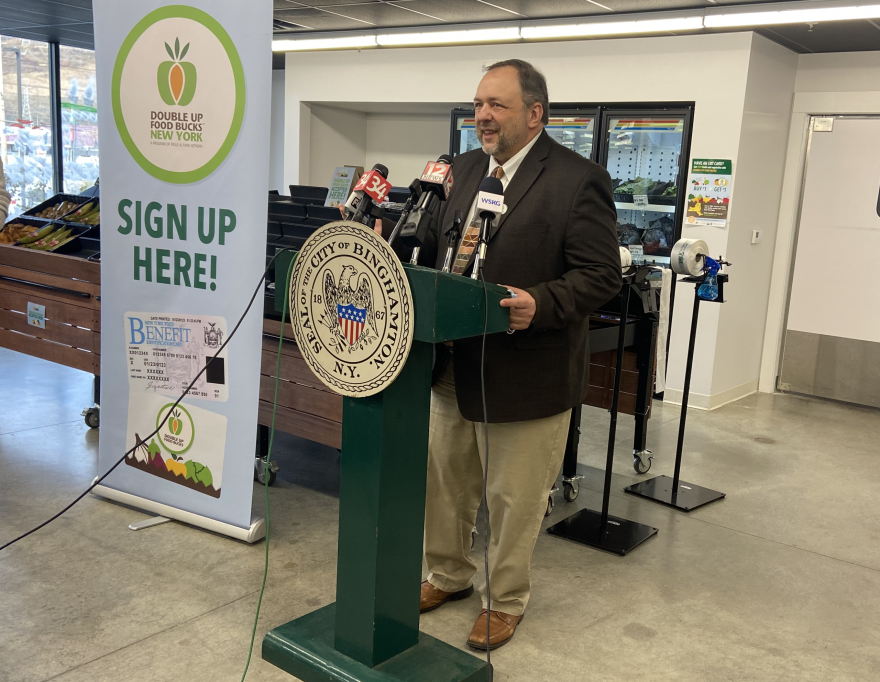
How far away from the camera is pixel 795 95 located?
616 centimetres

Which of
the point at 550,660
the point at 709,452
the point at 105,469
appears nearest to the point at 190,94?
the point at 105,469

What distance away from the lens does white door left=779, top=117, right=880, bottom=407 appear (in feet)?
19.5

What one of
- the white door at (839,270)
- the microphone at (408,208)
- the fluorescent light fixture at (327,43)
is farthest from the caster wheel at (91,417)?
the white door at (839,270)

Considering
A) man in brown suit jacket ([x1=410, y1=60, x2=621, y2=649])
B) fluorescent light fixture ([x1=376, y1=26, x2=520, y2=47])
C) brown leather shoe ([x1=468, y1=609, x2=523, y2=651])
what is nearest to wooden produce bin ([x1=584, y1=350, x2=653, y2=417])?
man in brown suit jacket ([x1=410, y1=60, x2=621, y2=649])

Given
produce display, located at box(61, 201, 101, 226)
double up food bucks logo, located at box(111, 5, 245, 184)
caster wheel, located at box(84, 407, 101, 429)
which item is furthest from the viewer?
produce display, located at box(61, 201, 101, 226)

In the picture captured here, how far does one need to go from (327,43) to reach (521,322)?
602cm

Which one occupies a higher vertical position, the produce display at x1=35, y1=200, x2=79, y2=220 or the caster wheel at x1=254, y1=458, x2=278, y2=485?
the produce display at x1=35, y1=200, x2=79, y2=220

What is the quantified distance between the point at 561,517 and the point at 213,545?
152cm

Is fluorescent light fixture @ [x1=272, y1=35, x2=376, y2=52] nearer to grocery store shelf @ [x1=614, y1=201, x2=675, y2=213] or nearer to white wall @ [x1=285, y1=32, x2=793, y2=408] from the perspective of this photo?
white wall @ [x1=285, y1=32, x2=793, y2=408]

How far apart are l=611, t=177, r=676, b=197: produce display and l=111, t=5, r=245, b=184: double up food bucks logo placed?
377cm

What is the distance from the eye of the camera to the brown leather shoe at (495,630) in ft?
8.05

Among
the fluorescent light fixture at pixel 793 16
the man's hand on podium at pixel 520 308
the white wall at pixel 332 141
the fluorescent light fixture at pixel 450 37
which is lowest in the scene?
the man's hand on podium at pixel 520 308

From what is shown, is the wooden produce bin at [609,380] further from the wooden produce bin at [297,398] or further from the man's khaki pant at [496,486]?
the man's khaki pant at [496,486]

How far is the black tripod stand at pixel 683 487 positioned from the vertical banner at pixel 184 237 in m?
1.97
